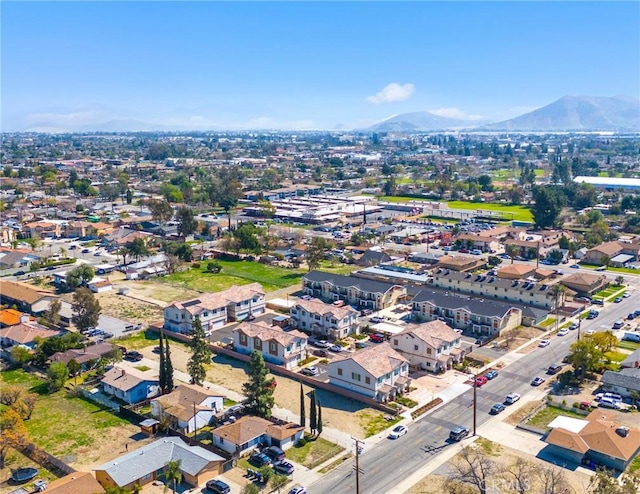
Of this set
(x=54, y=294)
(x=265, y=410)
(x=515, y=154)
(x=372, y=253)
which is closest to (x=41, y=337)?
(x=54, y=294)

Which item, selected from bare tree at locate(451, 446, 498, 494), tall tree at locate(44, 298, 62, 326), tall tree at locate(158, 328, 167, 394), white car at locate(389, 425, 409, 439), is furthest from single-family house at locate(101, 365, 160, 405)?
bare tree at locate(451, 446, 498, 494)

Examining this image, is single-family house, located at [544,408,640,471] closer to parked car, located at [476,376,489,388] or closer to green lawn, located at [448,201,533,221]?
parked car, located at [476,376,489,388]

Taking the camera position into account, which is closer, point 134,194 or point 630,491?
point 630,491

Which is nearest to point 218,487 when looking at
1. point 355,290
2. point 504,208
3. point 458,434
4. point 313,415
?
point 313,415

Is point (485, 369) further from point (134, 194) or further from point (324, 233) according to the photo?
point (134, 194)

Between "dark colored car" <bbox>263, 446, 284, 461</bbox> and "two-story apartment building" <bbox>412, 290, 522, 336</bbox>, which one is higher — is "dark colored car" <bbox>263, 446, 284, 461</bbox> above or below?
below

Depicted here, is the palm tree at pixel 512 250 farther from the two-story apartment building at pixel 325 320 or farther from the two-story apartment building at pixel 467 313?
the two-story apartment building at pixel 325 320

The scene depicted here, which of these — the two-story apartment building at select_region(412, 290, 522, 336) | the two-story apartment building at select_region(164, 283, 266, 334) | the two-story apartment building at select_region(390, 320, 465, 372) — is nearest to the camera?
the two-story apartment building at select_region(390, 320, 465, 372)
